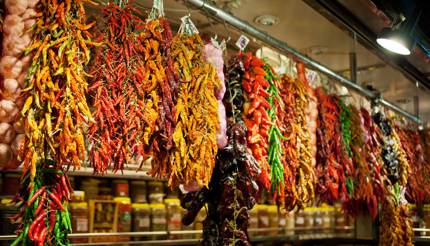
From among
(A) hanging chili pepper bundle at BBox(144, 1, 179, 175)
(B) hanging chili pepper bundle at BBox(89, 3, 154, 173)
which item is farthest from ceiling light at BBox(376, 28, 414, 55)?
(B) hanging chili pepper bundle at BBox(89, 3, 154, 173)

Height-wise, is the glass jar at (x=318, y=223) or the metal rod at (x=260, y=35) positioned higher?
the metal rod at (x=260, y=35)

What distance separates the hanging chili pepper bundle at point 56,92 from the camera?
67.9 inches

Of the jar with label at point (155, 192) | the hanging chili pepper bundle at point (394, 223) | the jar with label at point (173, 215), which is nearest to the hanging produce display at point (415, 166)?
the hanging chili pepper bundle at point (394, 223)

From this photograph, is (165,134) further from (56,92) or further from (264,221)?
(264,221)

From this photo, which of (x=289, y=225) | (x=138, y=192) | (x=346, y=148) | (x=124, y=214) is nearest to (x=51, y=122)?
(x=124, y=214)

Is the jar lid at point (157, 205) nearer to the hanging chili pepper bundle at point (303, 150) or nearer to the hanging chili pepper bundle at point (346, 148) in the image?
the hanging chili pepper bundle at point (303, 150)

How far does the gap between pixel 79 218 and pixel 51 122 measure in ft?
6.07

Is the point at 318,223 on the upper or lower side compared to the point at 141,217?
lower

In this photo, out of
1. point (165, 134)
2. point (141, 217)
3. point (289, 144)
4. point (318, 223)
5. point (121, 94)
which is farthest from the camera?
point (318, 223)

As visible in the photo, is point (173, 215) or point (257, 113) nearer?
point (257, 113)

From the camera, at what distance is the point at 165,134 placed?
7.19 ft

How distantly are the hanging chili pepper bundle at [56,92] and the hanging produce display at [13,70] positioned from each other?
36mm

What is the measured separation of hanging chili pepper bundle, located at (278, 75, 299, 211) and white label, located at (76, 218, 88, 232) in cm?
150

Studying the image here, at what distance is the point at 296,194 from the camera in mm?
3029
